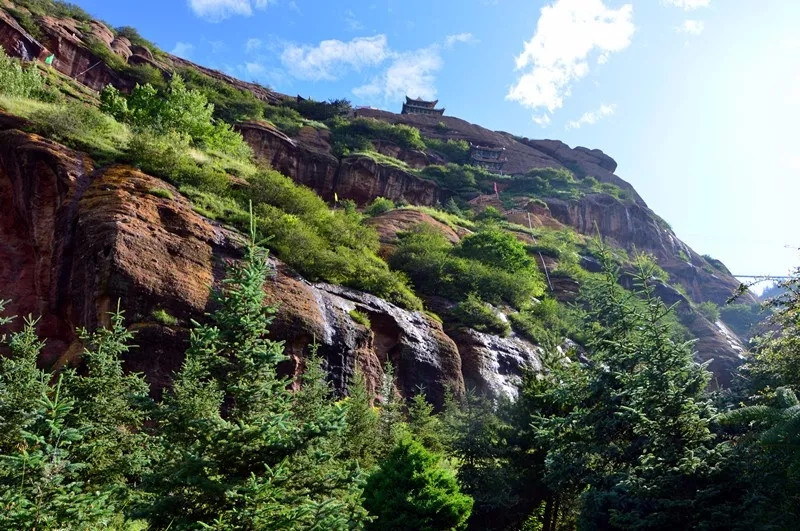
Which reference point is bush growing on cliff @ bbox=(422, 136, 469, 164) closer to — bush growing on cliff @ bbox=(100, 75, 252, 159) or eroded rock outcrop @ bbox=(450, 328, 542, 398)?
bush growing on cliff @ bbox=(100, 75, 252, 159)

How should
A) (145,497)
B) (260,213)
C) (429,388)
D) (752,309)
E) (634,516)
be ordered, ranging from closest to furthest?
(145,497)
(634,516)
(429,388)
(260,213)
(752,309)

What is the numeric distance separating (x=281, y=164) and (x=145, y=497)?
48587 millimetres

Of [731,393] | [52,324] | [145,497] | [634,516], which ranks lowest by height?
[145,497]

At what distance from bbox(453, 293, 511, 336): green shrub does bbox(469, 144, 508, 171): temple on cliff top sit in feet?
178

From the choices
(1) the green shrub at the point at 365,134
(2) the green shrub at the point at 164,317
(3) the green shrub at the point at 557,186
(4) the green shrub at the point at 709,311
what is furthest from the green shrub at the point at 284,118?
(4) the green shrub at the point at 709,311

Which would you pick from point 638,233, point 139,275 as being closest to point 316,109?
point 638,233

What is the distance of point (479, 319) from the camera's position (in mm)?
25125

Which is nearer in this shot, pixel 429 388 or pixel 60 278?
pixel 60 278

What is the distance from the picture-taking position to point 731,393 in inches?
470

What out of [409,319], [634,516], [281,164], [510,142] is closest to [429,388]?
[409,319]

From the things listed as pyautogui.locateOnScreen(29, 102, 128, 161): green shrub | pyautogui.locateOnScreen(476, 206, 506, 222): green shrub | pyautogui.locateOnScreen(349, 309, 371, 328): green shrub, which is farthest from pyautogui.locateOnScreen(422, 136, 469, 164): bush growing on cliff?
pyautogui.locateOnScreen(349, 309, 371, 328): green shrub

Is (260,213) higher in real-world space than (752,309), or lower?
lower

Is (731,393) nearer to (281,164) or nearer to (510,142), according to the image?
(281,164)

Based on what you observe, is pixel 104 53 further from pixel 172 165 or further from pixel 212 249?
pixel 212 249
